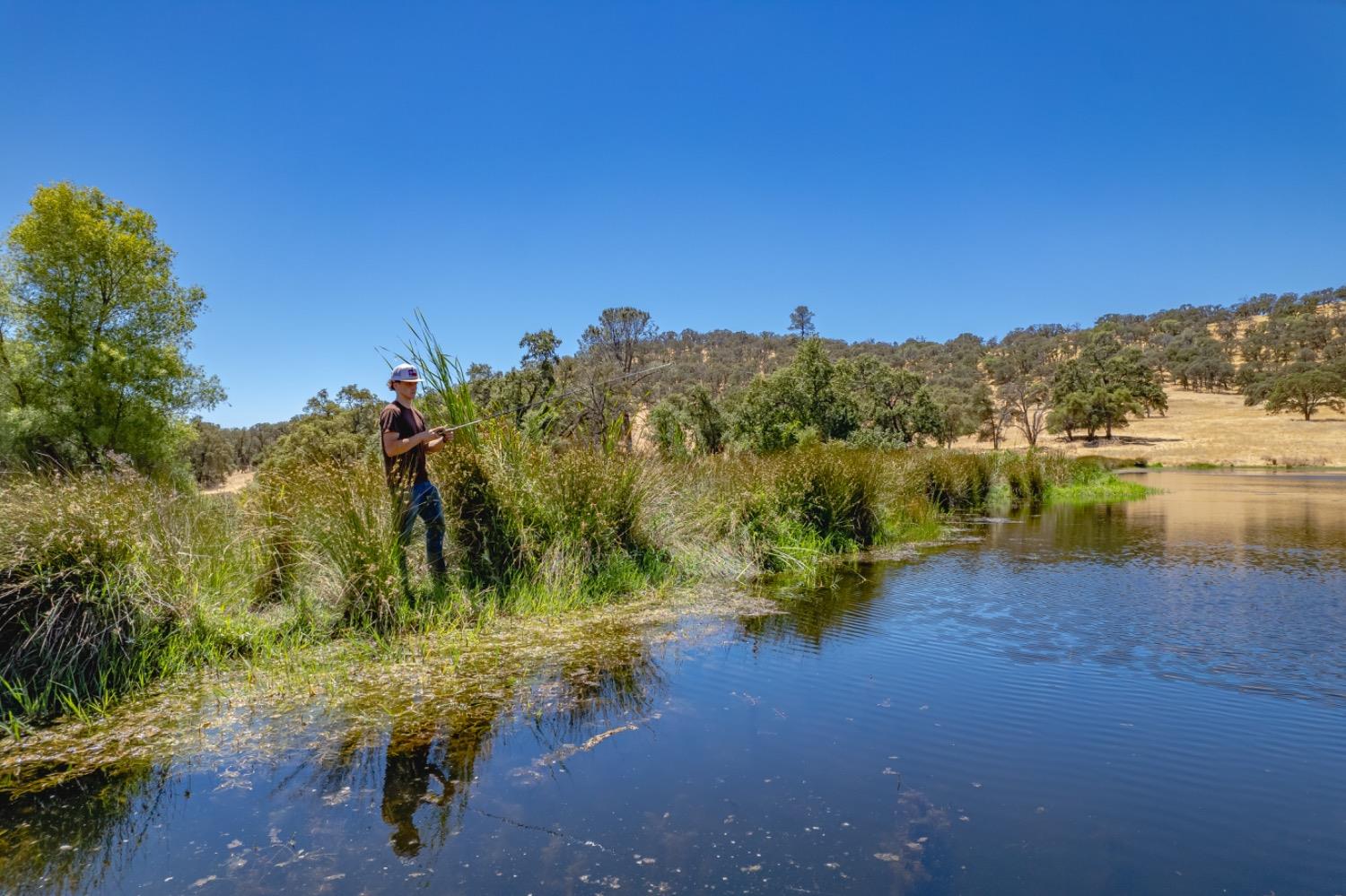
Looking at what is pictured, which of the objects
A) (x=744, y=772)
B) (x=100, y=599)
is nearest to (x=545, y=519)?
(x=100, y=599)

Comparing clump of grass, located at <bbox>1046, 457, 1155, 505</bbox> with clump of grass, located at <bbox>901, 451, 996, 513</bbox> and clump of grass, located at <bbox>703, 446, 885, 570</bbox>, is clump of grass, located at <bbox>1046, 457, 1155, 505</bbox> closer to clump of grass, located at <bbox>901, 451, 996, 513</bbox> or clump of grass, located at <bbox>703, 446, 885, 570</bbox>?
clump of grass, located at <bbox>901, 451, 996, 513</bbox>

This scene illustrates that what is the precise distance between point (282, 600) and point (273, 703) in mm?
1841

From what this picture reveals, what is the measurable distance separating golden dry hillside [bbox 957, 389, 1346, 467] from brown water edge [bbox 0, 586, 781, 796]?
2210 inches

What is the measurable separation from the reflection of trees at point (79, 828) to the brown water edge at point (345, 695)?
0.17m

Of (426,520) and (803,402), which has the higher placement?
(803,402)

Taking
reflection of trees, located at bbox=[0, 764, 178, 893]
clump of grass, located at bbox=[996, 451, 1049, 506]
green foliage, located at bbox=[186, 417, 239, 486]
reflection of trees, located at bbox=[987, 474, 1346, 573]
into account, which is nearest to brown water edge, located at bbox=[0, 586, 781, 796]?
reflection of trees, located at bbox=[0, 764, 178, 893]

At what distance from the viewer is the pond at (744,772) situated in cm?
296

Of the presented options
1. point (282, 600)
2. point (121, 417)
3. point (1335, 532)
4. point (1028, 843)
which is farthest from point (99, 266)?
point (1335, 532)

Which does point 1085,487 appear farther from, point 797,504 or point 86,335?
point 86,335

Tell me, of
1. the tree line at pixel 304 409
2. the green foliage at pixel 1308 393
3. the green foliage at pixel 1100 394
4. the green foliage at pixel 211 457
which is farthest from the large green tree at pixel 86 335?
the green foliage at pixel 1308 393

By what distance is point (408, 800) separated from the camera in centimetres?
352

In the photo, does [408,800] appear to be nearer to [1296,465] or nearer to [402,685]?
[402,685]

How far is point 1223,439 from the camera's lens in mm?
55000

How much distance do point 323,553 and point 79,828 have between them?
3.19 metres
